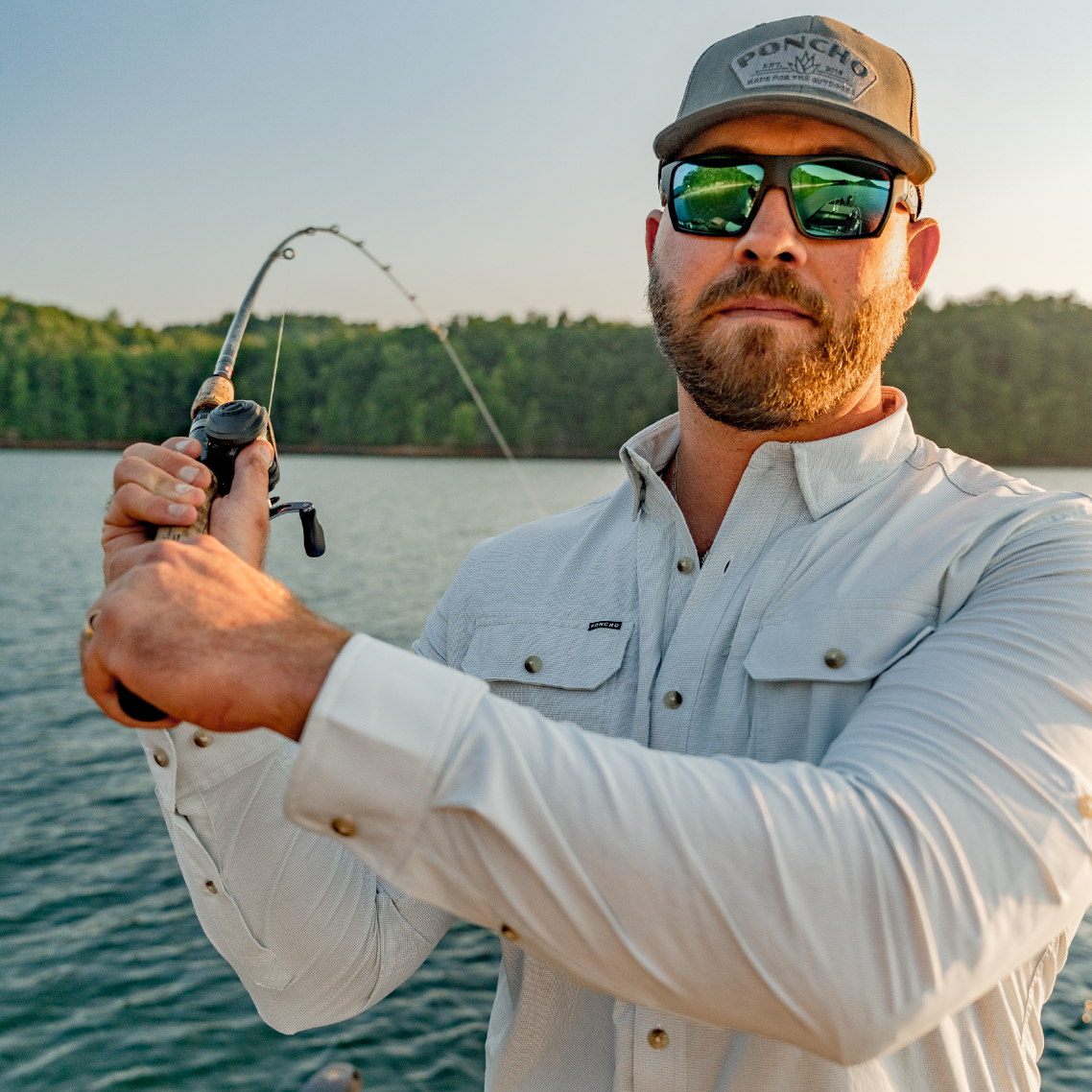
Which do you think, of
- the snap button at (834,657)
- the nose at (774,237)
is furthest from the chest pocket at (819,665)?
the nose at (774,237)

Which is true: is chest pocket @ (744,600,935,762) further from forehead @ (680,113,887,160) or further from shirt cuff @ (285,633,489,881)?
forehead @ (680,113,887,160)

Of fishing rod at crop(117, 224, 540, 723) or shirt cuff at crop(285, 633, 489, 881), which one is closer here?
shirt cuff at crop(285, 633, 489, 881)

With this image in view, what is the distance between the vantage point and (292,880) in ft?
6.19

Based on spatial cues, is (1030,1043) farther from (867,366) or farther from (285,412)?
(285,412)

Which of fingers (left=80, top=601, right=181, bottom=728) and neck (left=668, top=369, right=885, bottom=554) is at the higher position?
neck (left=668, top=369, right=885, bottom=554)

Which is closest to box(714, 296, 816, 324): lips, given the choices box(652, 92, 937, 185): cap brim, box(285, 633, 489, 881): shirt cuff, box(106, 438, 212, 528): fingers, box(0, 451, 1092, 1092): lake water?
box(652, 92, 937, 185): cap brim

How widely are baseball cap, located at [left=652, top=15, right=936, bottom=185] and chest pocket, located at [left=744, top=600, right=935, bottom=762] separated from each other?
35.5 inches

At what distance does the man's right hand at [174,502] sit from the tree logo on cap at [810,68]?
3.92 feet

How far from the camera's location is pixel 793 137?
206 cm

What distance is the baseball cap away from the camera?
6.50ft

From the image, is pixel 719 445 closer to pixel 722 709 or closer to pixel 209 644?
pixel 722 709

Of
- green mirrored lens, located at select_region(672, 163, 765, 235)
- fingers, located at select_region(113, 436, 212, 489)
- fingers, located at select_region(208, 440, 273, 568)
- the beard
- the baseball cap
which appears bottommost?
fingers, located at select_region(208, 440, 273, 568)

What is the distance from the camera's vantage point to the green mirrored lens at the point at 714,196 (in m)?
2.07

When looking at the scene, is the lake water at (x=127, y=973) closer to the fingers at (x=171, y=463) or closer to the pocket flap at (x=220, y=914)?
the pocket flap at (x=220, y=914)
